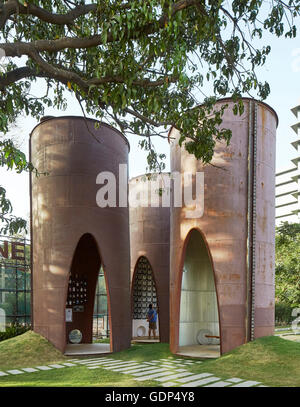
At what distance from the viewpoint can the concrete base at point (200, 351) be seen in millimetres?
10180

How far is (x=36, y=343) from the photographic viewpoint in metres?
10.5

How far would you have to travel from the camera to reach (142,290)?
1669 cm

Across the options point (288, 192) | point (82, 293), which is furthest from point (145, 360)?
point (288, 192)

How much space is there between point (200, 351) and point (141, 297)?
233 inches

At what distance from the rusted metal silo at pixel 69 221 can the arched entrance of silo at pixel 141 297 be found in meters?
4.09

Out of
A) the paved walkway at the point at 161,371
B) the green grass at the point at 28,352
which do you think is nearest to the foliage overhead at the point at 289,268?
the paved walkway at the point at 161,371

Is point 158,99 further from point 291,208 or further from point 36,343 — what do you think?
point 291,208

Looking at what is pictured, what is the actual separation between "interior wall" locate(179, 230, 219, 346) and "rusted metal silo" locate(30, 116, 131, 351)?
1604 millimetres

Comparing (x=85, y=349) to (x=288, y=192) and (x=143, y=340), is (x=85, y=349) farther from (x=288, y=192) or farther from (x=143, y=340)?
(x=288, y=192)

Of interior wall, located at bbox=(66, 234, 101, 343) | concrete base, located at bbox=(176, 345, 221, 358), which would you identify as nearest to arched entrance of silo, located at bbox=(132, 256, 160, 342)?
interior wall, located at bbox=(66, 234, 101, 343)

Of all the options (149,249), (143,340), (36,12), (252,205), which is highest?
(36,12)

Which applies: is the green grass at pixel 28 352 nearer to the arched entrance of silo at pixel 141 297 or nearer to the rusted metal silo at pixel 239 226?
the rusted metal silo at pixel 239 226

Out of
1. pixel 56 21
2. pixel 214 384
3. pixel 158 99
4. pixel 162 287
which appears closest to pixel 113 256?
pixel 162 287

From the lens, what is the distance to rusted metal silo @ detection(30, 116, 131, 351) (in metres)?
10.9
